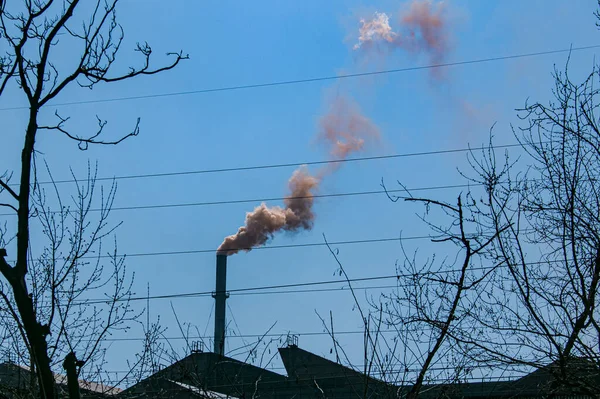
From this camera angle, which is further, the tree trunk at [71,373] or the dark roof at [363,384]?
the dark roof at [363,384]

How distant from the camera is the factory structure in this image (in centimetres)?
559

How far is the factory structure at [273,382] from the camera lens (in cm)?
559

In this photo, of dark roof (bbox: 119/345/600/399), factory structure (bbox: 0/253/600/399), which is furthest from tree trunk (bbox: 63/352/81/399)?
dark roof (bbox: 119/345/600/399)

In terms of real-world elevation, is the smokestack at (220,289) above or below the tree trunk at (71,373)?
above

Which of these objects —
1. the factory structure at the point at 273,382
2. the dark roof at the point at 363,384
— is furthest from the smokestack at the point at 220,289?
the dark roof at the point at 363,384

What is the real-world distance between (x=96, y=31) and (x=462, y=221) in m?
2.23

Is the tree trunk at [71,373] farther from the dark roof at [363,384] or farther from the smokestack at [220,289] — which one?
the smokestack at [220,289]

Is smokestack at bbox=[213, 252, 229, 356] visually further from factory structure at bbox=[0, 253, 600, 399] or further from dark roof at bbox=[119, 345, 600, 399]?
dark roof at bbox=[119, 345, 600, 399]

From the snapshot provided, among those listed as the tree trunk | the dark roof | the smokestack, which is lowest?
the tree trunk

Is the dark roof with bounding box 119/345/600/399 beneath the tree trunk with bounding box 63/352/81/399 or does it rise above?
above

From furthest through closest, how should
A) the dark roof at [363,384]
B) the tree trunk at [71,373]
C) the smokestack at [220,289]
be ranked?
the smokestack at [220,289]
the dark roof at [363,384]
the tree trunk at [71,373]

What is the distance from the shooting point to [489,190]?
17.9ft

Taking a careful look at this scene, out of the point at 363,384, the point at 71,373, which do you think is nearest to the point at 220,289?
the point at 363,384

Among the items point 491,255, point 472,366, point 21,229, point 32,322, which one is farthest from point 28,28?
point 472,366
